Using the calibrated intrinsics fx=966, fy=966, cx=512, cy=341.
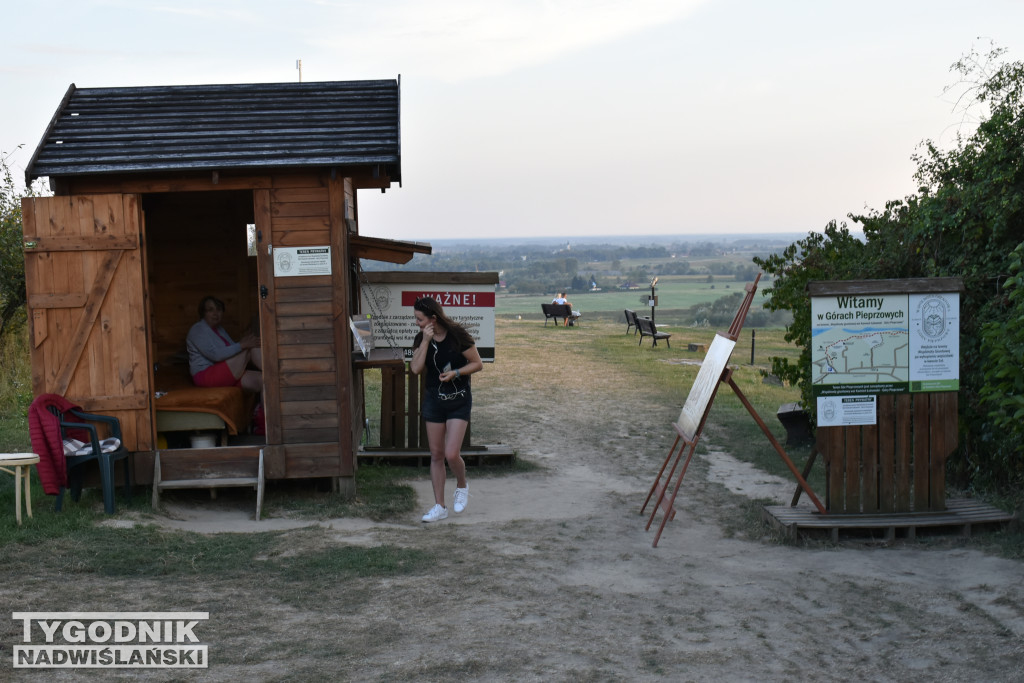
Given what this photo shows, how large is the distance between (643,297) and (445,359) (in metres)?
55.2

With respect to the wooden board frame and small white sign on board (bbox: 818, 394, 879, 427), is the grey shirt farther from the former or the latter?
small white sign on board (bbox: 818, 394, 879, 427)

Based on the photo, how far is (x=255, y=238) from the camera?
8.20 meters

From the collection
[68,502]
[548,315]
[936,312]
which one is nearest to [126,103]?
[68,502]

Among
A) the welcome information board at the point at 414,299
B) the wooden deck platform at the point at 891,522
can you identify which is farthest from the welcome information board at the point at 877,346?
the welcome information board at the point at 414,299

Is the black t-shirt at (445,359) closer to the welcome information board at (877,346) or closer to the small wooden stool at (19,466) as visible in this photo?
the welcome information board at (877,346)

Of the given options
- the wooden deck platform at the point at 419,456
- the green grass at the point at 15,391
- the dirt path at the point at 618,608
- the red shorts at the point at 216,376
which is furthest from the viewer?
the green grass at the point at 15,391

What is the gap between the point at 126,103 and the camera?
28.7ft

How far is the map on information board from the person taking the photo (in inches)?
284

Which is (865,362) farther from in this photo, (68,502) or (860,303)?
(68,502)

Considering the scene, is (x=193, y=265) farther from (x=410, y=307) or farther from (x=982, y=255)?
(x=982, y=255)

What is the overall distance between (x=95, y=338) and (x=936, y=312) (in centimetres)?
664

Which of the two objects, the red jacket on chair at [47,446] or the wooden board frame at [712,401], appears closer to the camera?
the wooden board frame at [712,401]

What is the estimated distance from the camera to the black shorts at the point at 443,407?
7699 mm

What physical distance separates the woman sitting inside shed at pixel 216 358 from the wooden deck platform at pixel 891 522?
5185 millimetres
